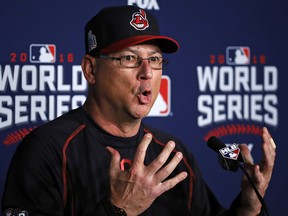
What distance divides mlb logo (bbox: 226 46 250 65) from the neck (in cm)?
87

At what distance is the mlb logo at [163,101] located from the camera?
74.9 inches

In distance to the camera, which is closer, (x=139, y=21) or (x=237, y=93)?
(x=139, y=21)

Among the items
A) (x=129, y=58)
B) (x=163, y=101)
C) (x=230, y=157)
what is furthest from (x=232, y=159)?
(x=163, y=101)

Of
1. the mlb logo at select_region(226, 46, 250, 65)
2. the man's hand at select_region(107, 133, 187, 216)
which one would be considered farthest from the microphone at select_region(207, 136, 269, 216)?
the mlb logo at select_region(226, 46, 250, 65)

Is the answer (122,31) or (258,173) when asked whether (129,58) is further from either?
(258,173)

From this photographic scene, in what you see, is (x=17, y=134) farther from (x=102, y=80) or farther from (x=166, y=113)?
(x=102, y=80)

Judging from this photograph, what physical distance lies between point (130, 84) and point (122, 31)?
0.38 ft

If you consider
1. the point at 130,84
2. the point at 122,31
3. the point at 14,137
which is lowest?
the point at 14,137

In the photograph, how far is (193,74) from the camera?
1.94 meters

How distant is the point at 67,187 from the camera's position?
3.60 feet

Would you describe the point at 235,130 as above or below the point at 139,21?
below

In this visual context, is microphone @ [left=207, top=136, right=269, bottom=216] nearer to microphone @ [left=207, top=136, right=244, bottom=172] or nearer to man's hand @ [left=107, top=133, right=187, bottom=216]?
microphone @ [left=207, top=136, right=244, bottom=172]

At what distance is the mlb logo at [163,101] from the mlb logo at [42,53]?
1.30ft

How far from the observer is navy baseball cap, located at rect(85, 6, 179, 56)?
1.12 metres
